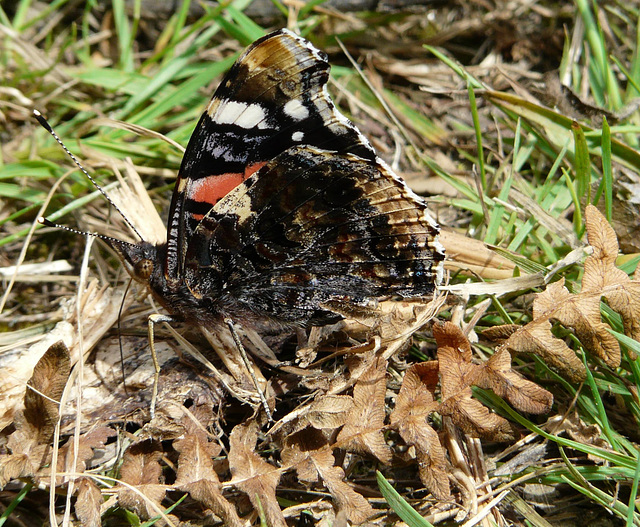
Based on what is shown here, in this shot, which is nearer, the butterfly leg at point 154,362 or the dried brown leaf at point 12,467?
the dried brown leaf at point 12,467

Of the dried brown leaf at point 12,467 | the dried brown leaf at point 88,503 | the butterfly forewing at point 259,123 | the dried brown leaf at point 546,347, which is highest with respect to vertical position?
the butterfly forewing at point 259,123

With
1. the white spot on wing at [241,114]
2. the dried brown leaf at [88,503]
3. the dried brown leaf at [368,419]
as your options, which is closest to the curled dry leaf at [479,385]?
the dried brown leaf at [368,419]

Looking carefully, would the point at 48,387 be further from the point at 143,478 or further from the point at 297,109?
the point at 297,109

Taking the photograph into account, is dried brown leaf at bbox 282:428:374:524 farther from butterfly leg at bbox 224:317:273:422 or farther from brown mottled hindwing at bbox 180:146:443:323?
brown mottled hindwing at bbox 180:146:443:323

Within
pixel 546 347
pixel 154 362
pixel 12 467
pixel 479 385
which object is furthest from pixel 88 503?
pixel 546 347

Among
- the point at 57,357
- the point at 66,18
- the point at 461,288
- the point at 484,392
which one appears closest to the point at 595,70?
the point at 461,288

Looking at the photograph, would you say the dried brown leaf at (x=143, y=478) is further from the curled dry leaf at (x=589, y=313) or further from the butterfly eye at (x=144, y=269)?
the curled dry leaf at (x=589, y=313)

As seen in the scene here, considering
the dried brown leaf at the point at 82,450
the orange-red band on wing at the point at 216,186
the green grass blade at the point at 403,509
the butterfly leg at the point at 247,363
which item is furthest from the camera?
the orange-red band on wing at the point at 216,186
